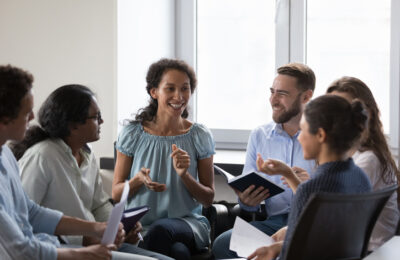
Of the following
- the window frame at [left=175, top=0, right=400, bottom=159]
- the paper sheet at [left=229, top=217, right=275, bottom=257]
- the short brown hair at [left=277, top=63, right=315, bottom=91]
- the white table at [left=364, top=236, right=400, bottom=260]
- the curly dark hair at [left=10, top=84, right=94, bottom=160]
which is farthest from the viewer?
the window frame at [left=175, top=0, right=400, bottom=159]

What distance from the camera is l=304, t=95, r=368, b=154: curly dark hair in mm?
1798

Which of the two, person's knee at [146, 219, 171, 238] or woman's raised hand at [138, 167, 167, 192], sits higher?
woman's raised hand at [138, 167, 167, 192]

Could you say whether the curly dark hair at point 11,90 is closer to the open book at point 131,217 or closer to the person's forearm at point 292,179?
the open book at point 131,217

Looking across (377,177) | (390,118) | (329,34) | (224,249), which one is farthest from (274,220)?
(329,34)

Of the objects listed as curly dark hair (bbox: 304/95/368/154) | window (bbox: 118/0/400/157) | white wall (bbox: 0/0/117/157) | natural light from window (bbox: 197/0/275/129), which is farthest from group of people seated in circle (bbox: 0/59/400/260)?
natural light from window (bbox: 197/0/275/129)

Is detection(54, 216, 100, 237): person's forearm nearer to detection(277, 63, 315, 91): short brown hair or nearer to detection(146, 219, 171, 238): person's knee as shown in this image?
detection(146, 219, 171, 238): person's knee

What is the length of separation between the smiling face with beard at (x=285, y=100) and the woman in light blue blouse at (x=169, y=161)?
0.37 meters

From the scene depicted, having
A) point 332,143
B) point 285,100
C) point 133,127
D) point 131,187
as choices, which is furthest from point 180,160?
point 332,143

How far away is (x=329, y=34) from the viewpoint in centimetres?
374

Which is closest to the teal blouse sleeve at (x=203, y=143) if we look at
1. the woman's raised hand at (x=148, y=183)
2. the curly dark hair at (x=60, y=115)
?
the woman's raised hand at (x=148, y=183)

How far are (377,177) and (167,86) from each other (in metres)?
1.18

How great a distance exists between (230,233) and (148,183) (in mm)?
444

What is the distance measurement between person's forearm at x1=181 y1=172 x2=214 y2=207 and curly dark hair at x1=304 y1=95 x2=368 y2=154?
1.11 m

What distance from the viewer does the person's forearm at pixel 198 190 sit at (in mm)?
2850
